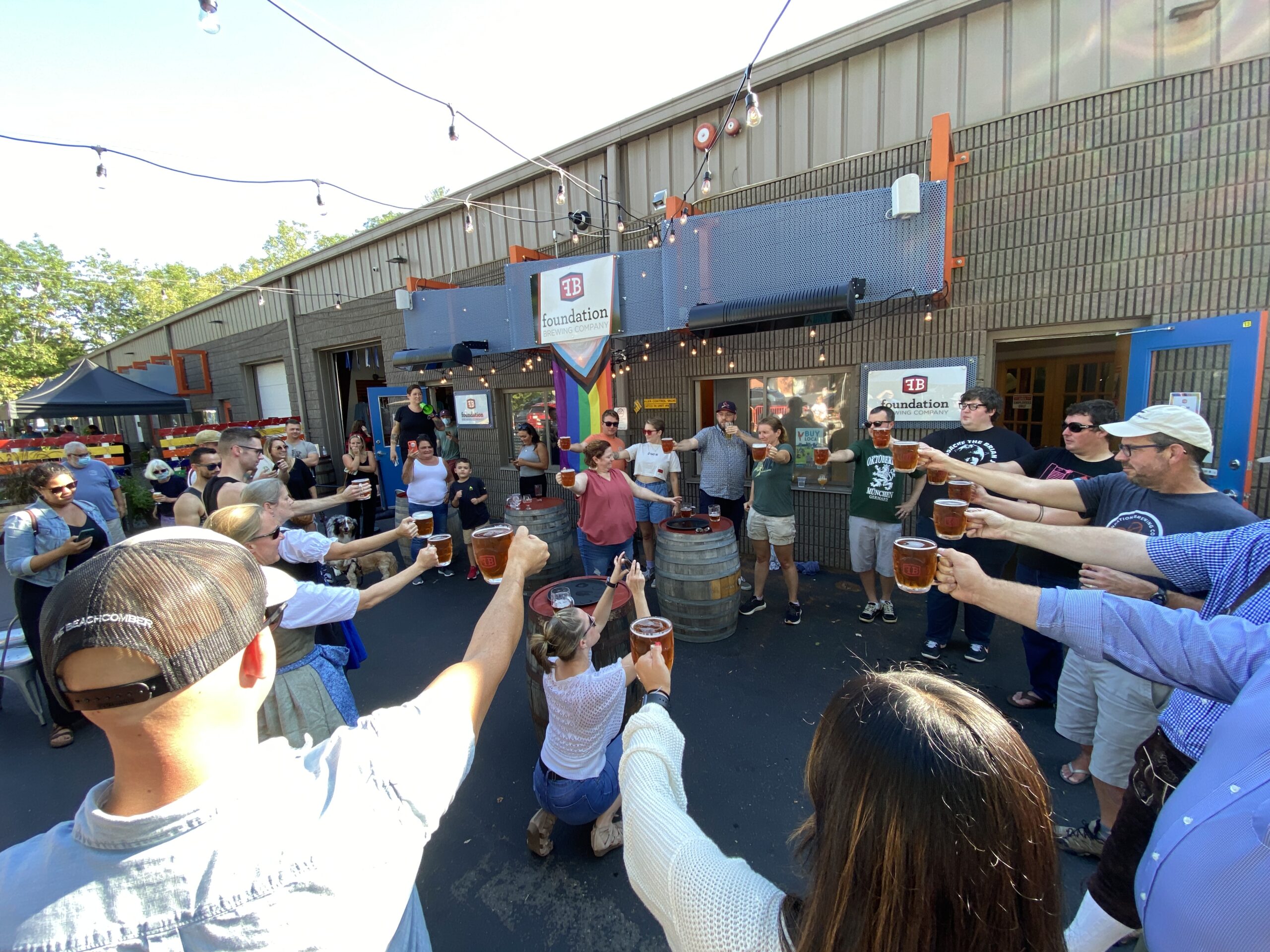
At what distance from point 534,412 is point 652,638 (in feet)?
23.1

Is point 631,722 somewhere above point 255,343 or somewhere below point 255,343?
below

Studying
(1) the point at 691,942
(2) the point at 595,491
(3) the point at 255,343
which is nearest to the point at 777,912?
(1) the point at 691,942

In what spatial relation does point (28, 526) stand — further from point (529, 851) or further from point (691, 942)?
point (691, 942)

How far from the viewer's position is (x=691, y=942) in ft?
2.89

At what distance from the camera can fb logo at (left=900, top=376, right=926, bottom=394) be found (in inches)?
200

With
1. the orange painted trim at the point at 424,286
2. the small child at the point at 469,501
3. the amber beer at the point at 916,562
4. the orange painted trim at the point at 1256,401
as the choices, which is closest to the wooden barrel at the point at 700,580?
the amber beer at the point at 916,562

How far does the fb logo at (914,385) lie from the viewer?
16.7 ft

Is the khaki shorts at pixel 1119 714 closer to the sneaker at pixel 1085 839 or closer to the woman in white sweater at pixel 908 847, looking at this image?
the sneaker at pixel 1085 839

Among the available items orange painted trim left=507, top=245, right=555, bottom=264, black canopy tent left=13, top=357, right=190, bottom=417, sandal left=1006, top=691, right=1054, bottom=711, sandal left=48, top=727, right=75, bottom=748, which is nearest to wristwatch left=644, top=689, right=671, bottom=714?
sandal left=1006, top=691, right=1054, bottom=711

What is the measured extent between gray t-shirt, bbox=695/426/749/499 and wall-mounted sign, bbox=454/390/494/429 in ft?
15.0

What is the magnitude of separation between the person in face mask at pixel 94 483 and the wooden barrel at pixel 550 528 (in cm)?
401

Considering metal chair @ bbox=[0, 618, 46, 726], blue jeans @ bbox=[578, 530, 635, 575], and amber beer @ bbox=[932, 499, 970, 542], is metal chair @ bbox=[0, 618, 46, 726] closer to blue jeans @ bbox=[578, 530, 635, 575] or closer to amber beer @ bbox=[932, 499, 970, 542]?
blue jeans @ bbox=[578, 530, 635, 575]

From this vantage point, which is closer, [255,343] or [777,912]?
[777,912]

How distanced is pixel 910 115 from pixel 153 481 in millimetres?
10003
